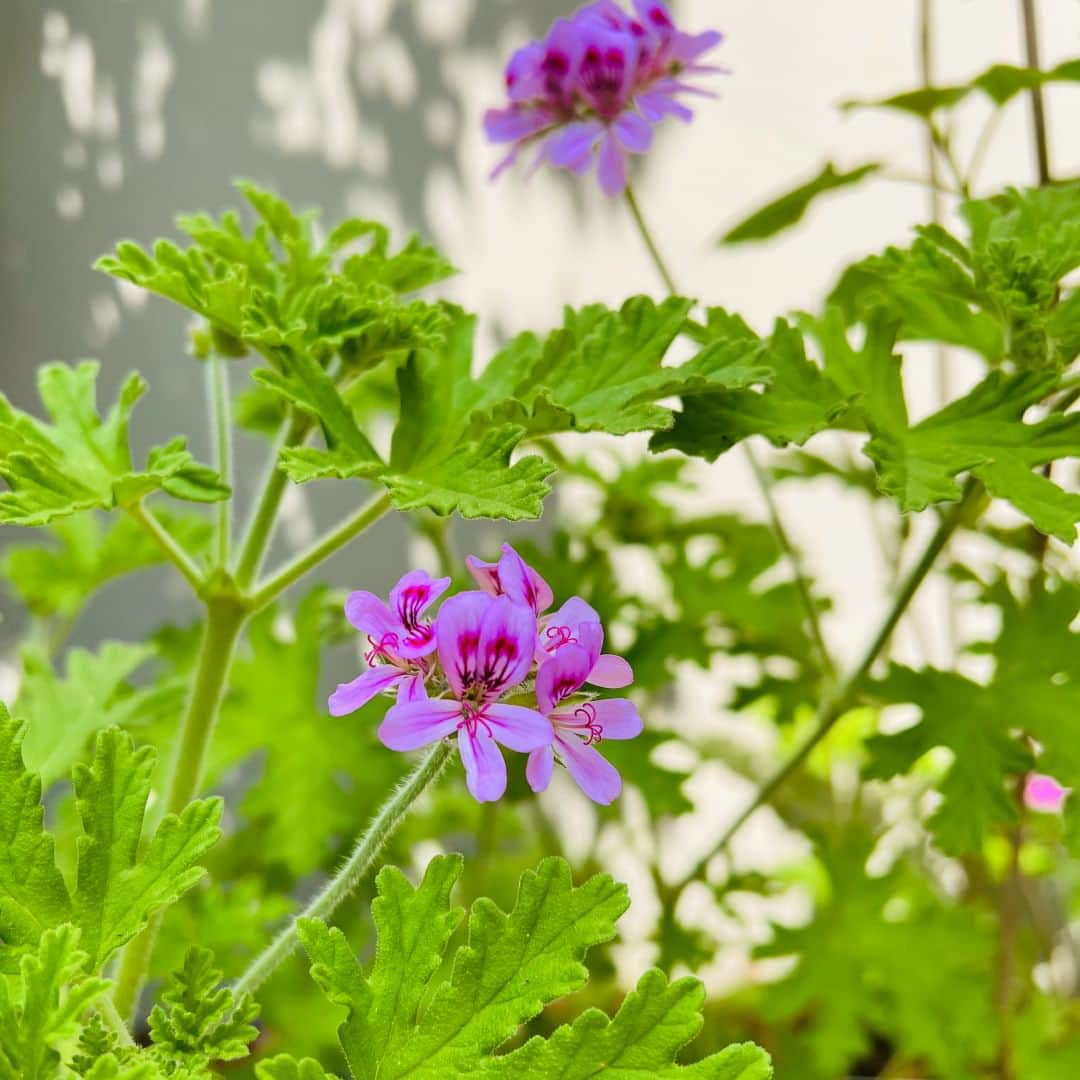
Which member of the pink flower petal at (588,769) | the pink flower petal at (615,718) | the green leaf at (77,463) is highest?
the green leaf at (77,463)

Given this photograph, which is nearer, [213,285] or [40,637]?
[213,285]

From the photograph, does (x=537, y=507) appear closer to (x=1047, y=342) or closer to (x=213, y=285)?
(x=213, y=285)

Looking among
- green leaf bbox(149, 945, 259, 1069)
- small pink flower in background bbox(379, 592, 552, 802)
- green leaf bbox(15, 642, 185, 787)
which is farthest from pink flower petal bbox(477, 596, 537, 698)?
green leaf bbox(15, 642, 185, 787)

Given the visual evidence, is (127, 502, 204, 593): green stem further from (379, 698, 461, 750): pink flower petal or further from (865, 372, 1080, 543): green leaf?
(865, 372, 1080, 543): green leaf

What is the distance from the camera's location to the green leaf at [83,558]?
1.08 m

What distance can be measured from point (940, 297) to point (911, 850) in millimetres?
1025

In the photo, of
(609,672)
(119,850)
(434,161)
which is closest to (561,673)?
(609,672)

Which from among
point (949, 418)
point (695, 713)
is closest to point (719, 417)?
point (949, 418)

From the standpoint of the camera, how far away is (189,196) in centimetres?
136

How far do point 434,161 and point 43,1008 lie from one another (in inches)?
54.0

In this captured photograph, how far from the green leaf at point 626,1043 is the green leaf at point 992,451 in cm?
30

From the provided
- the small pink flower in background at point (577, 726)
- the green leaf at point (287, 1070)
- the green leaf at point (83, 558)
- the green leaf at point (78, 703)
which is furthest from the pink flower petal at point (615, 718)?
the green leaf at point (83, 558)

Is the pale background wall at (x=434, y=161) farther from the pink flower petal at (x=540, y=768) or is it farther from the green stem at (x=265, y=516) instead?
the pink flower petal at (x=540, y=768)

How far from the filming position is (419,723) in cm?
49
